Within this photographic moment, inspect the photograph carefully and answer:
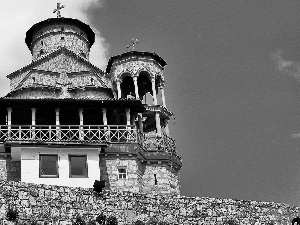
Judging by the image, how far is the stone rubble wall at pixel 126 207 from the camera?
874 inches

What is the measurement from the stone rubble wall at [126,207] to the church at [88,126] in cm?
623

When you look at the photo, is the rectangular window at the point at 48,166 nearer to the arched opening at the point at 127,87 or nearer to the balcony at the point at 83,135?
the balcony at the point at 83,135

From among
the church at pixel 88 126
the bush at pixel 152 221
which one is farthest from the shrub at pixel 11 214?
the church at pixel 88 126

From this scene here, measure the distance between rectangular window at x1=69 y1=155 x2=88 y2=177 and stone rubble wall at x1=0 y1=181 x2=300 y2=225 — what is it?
32.1 feet

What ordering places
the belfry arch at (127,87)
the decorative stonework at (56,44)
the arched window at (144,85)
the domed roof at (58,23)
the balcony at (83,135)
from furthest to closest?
the domed roof at (58,23) → the decorative stonework at (56,44) → the belfry arch at (127,87) → the arched window at (144,85) → the balcony at (83,135)

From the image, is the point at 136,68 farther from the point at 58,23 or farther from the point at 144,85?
the point at 58,23

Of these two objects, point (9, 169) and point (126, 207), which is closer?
point (126, 207)

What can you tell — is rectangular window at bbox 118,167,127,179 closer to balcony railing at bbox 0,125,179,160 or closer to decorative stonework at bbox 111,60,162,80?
balcony railing at bbox 0,125,179,160

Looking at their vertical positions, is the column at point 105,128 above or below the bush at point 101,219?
above

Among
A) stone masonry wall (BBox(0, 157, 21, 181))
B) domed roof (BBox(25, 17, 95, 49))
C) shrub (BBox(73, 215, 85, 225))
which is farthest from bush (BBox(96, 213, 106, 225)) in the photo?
domed roof (BBox(25, 17, 95, 49))

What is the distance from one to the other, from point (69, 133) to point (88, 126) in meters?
1.31

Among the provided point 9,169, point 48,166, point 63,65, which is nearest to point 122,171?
point 48,166

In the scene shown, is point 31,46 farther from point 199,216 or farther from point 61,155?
point 199,216

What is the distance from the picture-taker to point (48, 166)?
3388 centimetres
